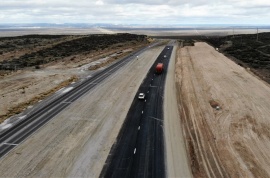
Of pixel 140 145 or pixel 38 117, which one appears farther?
pixel 38 117

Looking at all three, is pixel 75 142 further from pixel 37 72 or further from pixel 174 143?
pixel 37 72

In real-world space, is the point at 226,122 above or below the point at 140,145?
above

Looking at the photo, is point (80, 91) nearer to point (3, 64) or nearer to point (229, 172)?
point (229, 172)

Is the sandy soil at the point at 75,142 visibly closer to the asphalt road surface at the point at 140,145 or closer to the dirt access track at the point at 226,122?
the asphalt road surface at the point at 140,145

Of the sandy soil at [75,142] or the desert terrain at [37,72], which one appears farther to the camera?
the desert terrain at [37,72]

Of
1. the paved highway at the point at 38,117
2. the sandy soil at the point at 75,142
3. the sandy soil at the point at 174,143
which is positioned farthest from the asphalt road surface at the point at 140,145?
the paved highway at the point at 38,117

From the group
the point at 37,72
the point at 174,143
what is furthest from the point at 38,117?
the point at 37,72
